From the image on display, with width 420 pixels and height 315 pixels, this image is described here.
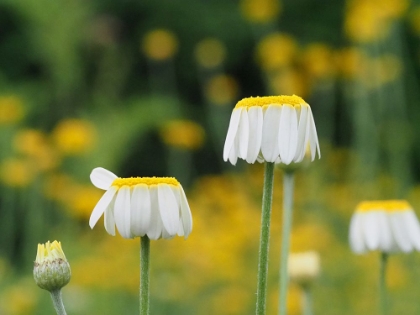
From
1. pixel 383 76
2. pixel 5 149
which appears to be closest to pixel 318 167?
pixel 383 76

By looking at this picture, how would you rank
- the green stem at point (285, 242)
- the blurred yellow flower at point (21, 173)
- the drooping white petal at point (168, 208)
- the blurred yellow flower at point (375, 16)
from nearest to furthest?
the drooping white petal at point (168, 208), the green stem at point (285, 242), the blurred yellow flower at point (21, 173), the blurred yellow flower at point (375, 16)

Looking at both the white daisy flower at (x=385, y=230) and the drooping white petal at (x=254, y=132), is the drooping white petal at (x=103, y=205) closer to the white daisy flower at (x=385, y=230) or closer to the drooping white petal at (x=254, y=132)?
the drooping white petal at (x=254, y=132)

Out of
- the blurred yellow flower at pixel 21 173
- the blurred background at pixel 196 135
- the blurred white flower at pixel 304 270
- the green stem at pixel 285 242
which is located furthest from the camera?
the blurred yellow flower at pixel 21 173

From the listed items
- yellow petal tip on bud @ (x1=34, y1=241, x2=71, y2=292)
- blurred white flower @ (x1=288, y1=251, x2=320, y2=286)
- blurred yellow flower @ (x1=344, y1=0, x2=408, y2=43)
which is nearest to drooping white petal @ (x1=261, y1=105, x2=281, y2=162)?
yellow petal tip on bud @ (x1=34, y1=241, x2=71, y2=292)

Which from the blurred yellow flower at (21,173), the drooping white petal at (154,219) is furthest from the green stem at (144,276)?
the blurred yellow flower at (21,173)

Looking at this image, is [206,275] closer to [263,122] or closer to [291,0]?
[263,122]

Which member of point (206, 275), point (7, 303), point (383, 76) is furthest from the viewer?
point (383, 76)
